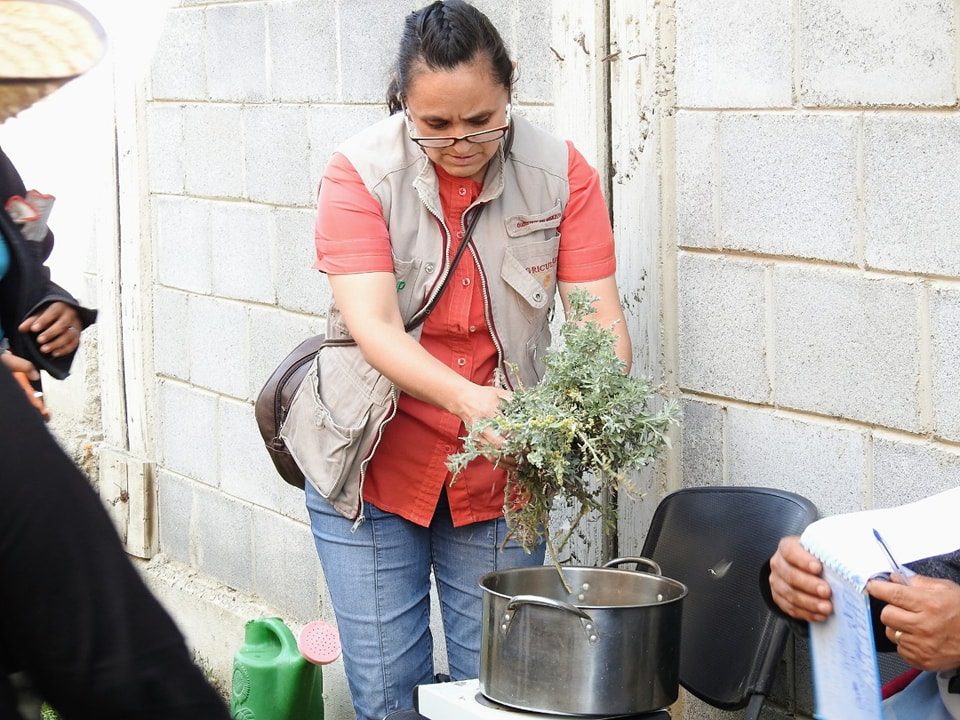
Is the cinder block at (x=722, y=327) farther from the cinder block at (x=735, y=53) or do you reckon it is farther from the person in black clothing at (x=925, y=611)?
the person in black clothing at (x=925, y=611)

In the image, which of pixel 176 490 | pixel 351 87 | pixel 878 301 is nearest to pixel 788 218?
pixel 878 301

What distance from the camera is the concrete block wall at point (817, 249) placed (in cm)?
264

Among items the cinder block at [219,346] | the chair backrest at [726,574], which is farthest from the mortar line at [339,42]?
the chair backrest at [726,574]

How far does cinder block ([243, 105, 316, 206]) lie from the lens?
4.41 metres

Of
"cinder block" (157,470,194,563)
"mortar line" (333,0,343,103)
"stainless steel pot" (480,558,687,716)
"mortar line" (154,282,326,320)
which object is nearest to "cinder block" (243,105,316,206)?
"mortar line" (333,0,343,103)

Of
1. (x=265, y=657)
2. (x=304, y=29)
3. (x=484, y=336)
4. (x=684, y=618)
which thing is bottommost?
(x=265, y=657)

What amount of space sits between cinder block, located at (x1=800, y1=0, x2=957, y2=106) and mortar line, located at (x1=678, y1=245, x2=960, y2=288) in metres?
0.32

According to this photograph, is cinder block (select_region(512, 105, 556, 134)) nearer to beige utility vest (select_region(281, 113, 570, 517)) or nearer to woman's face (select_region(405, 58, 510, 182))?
beige utility vest (select_region(281, 113, 570, 517))

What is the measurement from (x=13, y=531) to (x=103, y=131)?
14.7ft

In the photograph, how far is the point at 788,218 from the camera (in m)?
2.94

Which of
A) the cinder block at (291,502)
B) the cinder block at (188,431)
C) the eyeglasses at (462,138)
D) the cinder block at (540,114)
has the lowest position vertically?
the cinder block at (291,502)

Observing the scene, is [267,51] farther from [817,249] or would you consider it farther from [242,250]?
[817,249]

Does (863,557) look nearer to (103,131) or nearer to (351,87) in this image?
(351,87)

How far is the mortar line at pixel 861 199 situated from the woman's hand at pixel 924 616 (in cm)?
80
